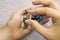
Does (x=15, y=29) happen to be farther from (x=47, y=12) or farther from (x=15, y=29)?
(x=47, y=12)

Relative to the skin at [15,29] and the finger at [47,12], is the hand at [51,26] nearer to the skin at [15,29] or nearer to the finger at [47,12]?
the finger at [47,12]

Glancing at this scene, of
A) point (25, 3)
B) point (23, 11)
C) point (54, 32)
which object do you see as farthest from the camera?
point (25, 3)

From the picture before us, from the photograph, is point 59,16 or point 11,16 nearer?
point 59,16

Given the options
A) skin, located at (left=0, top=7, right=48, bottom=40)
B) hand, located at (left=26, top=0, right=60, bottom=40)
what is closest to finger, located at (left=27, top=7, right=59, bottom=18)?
hand, located at (left=26, top=0, right=60, bottom=40)

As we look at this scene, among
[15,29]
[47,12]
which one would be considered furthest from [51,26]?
[15,29]

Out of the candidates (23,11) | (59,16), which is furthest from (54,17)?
(23,11)

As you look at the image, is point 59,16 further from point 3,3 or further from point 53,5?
point 3,3

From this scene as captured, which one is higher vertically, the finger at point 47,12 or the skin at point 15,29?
the finger at point 47,12

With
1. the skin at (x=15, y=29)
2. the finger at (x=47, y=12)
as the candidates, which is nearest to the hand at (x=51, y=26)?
the finger at (x=47, y=12)
